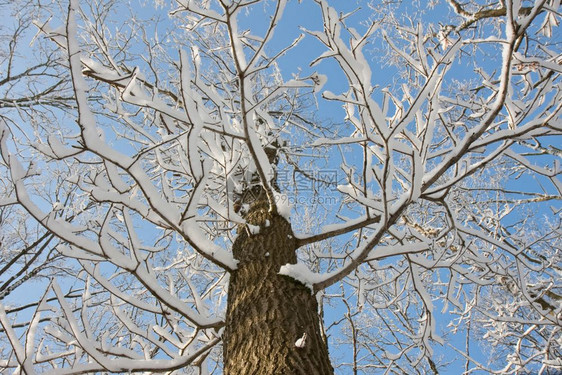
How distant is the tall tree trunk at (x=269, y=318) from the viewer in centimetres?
163

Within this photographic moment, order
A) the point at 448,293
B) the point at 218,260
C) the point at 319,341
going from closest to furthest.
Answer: the point at 319,341 → the point at 218,260 → the point at 448,293

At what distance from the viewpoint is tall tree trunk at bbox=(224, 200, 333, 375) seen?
163 centimetres

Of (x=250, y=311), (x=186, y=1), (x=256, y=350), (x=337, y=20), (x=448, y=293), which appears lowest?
(x=256, y=350)

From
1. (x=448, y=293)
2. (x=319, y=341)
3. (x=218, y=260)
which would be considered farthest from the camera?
(x=448, y=293)

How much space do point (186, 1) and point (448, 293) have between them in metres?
2.22

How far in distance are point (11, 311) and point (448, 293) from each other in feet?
16.0

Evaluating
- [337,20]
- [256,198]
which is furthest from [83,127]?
[256,198]

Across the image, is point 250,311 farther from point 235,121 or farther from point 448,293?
point 235,121

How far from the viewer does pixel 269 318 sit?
179 centimetres

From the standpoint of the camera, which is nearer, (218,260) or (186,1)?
(186,1)

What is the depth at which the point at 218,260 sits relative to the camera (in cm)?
199

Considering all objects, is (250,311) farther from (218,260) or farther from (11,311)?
(11,311)

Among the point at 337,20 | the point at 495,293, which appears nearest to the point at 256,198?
the point at 337,20

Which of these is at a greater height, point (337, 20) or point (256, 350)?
point (337, 20)
